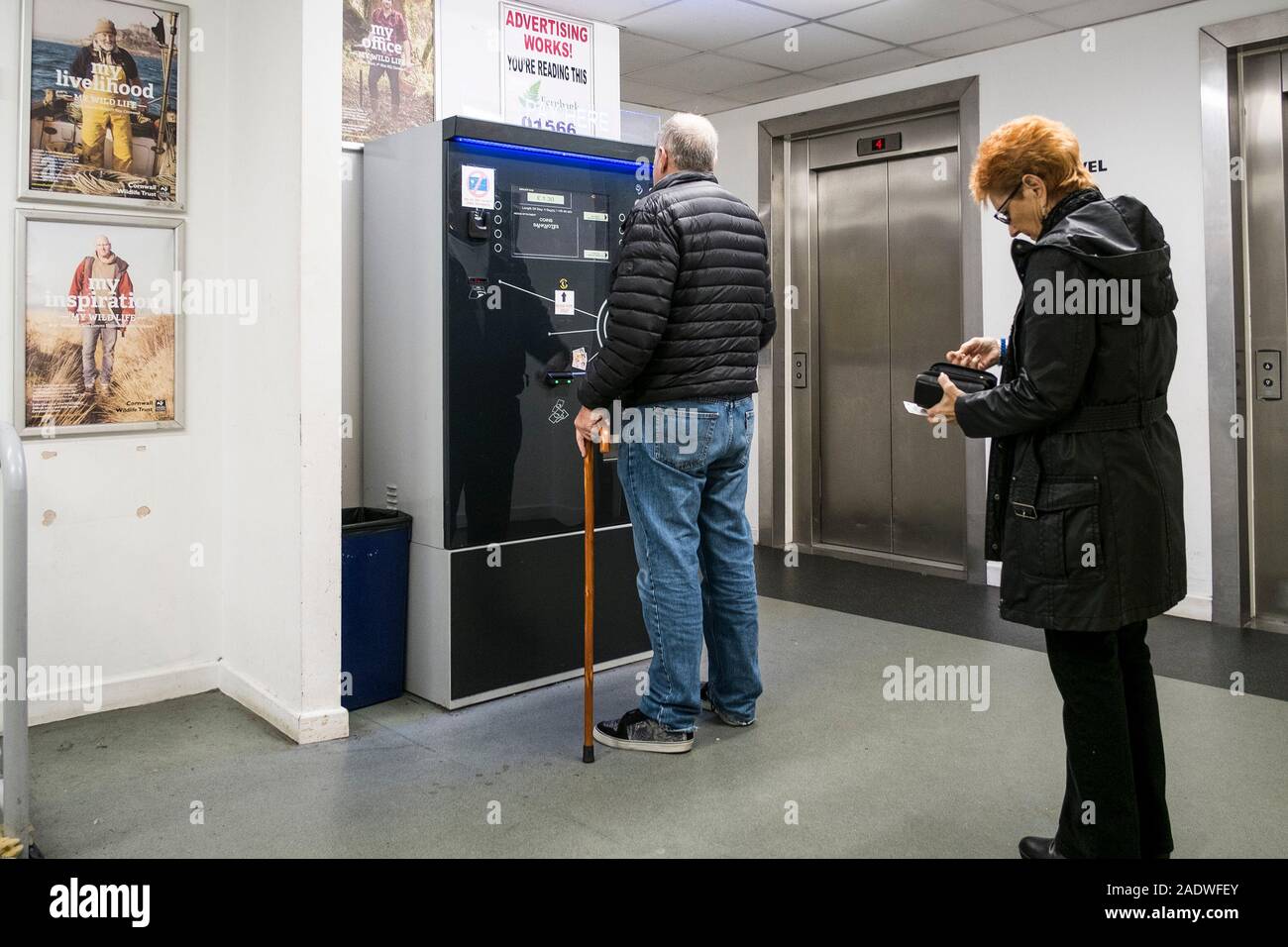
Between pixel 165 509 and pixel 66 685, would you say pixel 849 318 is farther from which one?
pixel 66 685

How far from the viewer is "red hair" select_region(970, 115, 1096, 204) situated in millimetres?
2023

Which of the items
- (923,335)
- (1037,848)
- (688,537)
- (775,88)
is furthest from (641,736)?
(775,88)

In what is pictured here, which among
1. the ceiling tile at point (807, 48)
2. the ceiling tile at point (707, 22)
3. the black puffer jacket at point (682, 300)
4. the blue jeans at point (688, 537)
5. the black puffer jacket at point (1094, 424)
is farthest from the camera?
the ceiling tile at point (807, 48)

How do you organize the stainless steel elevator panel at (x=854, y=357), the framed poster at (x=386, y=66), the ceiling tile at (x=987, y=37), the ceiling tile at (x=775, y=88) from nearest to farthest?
the framed poster at (x=386, y=66) < the ceiling tile at (x=987, y=37) < the ceiling tile at (x=775, y=88) < the stainless steel elevator panel at (x=854, y=357)

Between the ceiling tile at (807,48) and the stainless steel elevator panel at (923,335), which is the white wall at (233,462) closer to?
the ceiling tile at (807,48)

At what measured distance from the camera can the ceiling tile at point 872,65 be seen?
5.20 metres

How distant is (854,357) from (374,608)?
348 cm

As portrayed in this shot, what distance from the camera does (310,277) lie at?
2.99 metres

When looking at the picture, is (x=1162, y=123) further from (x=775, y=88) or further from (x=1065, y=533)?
(x=1065, y=533)

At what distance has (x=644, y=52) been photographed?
5125mm

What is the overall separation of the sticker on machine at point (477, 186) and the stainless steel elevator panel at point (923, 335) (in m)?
2.99
